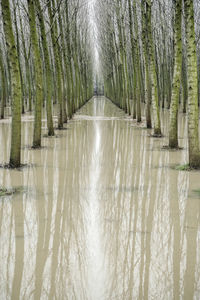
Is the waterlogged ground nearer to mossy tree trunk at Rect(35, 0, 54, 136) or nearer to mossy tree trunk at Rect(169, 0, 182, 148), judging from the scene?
mossy tree trunk at Rect(169, 0, 182, 148)

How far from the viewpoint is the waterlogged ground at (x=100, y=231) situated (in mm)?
3398

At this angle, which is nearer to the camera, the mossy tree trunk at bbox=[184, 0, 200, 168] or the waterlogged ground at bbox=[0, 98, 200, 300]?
the waterlogged ground at bbox=[0, 98, 200, 300]

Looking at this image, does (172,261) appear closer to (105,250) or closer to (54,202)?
(105,250)

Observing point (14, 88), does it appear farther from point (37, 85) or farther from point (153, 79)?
point (153, 79)

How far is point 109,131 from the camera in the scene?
1611 cm

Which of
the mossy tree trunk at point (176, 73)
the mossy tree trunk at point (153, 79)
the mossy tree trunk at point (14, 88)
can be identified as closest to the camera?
the mossy tree trunk at point (14, 88)

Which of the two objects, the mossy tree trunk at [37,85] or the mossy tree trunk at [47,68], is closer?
the mossy tree trunk at [37,85]

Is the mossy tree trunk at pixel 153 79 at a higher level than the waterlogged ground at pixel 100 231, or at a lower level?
higher

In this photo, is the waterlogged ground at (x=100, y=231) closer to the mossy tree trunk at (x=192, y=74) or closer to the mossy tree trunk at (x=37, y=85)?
the mossy tree trunk at (x=192, y=74)

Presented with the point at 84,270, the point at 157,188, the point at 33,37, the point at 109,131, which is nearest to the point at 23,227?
the point at 84,270

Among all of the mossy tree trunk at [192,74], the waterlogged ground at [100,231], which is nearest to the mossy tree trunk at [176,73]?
the waterlogged ground at [100,231]

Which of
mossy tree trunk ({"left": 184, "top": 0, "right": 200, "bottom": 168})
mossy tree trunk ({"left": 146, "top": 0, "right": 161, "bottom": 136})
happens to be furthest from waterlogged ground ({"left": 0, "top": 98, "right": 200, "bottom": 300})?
mossy tree trunk ({"left": 146, "top": 0, "right": 161, "bottom": 136})

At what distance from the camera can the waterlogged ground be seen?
3398 mm

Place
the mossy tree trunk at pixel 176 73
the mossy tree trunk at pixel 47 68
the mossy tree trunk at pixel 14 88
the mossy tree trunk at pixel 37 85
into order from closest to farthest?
the mossy tree trunk at pixel 14 88 < the mossy tree trunk at pixel 176 73 < the mossy tree trunk at pixel 37 85 < the mossy tree trunk at pixel 47 68
